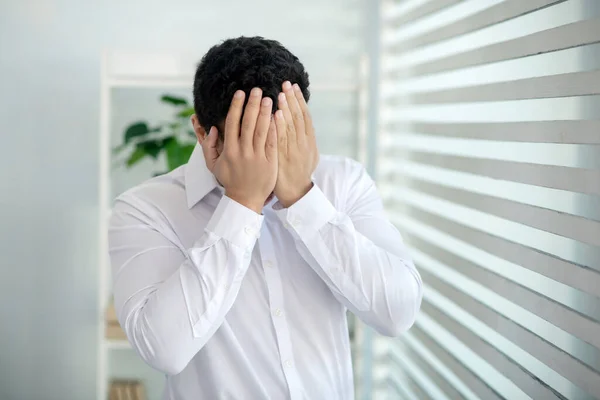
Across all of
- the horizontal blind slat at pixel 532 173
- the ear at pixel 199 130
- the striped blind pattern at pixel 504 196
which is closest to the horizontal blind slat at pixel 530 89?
the striped blind pattern at pixel 504 196

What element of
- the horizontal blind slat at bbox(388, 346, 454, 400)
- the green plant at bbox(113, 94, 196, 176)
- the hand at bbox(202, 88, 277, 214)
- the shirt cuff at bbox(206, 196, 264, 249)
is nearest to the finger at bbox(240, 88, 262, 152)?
the hand at bbox(202, 88, 277, 214)

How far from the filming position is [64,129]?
2693mm

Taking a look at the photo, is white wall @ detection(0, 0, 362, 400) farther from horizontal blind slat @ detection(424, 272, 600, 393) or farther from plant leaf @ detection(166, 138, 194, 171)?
horizontal blind slat @ detection(424, 272, 600, 393)

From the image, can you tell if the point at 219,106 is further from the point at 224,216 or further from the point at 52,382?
the point at 52,382

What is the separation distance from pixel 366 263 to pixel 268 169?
0.24 m

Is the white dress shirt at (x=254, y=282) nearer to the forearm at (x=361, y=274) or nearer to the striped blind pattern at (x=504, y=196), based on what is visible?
the forearm at (x=361, y=274)

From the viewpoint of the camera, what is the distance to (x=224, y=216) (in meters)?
1.15

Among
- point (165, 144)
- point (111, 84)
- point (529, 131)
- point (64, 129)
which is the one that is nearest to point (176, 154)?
point (165, 144)

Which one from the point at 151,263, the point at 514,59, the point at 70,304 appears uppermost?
the point at 514,59

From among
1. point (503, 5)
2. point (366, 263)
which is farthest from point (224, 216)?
point (503, 5)

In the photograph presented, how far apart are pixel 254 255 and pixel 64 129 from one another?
1665 millimetres

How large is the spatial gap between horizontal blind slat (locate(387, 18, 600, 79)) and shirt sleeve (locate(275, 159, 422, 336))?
0.50 meters

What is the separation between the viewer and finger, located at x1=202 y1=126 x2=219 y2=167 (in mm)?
1205

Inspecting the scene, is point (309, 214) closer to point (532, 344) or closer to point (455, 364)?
point (532, 344)
